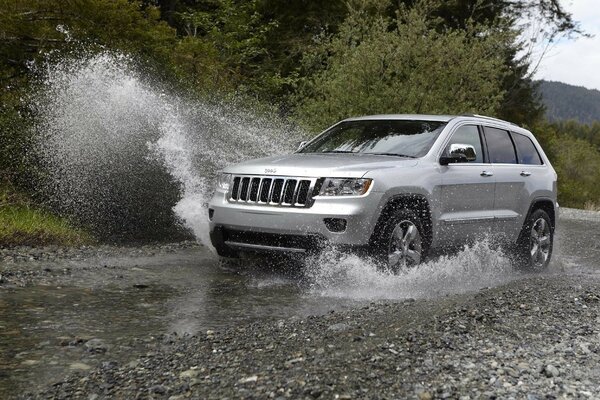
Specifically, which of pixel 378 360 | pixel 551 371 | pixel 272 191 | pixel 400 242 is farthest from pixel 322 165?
pixel 551 371

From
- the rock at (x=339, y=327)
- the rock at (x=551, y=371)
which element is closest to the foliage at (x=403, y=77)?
the rock at (x=339, y=327)

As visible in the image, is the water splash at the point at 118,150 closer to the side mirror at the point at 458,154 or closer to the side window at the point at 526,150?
the side mirror at the point at 458,154

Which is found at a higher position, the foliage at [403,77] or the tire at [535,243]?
the foliage at [403,77]

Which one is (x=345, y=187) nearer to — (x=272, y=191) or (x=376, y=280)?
(x=272, y=191)

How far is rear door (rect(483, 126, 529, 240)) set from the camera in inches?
345

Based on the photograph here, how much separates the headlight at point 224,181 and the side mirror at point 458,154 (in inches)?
86.7

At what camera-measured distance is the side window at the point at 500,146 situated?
8.90m

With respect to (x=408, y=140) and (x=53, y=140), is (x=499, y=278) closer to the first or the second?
(x=408, y=140)

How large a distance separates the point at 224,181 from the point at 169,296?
1.68 meters

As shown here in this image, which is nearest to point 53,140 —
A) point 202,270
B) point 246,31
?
point 202,270

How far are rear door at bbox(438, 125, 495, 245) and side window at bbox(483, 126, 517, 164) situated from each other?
0.18m

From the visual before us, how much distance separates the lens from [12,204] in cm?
1052

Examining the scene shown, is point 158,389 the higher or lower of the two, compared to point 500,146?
lower

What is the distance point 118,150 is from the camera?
38.6 ft
